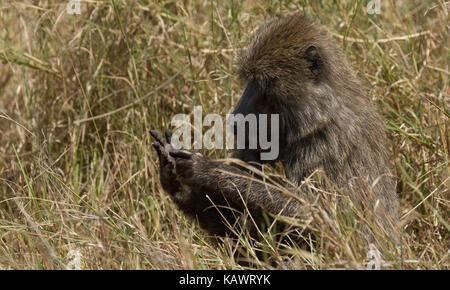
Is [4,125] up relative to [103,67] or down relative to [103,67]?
down

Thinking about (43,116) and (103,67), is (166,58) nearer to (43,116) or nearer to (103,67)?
(103,67)

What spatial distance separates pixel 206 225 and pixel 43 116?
179 cm

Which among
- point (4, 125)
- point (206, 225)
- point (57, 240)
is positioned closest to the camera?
point (57, 240)

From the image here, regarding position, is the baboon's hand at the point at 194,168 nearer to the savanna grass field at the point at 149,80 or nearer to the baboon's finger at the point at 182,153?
the baboon's finger at the point at 182,153

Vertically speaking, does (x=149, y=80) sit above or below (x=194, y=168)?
above

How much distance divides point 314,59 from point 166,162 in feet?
3.20

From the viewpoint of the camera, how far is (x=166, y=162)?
3803mm

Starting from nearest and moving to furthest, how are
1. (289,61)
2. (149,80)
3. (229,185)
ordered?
(229,185) < (289,61) < (149,80)

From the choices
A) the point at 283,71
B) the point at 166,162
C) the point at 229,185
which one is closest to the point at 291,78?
the point at 283,71

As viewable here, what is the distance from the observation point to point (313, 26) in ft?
13.0

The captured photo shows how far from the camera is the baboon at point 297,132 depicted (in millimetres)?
3688

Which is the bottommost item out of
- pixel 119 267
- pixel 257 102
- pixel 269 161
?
pixel 119 267

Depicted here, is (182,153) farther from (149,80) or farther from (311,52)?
(149,80)
